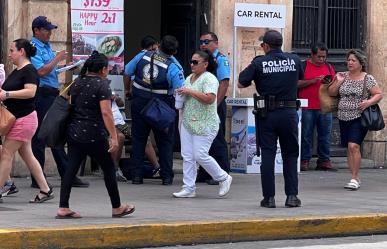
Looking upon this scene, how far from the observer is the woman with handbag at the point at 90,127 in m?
9.86

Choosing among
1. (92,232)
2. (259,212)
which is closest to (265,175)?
(259,212)

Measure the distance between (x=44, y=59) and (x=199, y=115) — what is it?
2147 mm

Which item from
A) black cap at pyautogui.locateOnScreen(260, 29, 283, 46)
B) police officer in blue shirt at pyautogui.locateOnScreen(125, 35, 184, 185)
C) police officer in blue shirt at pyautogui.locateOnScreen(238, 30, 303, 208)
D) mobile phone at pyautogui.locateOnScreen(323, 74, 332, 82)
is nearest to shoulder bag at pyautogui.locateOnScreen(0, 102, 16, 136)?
police officer in blue shirt at pyautogui.locateOnScreen(238, 30, 303, 208)

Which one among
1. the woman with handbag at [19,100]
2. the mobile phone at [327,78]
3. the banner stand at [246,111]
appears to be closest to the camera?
the woman with handbag at [19,100]

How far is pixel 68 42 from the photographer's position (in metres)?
13.9

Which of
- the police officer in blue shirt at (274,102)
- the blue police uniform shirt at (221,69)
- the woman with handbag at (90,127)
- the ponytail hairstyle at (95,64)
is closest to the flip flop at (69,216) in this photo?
the woman with handbag at (90,127)

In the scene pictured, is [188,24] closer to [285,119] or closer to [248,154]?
[248,154]

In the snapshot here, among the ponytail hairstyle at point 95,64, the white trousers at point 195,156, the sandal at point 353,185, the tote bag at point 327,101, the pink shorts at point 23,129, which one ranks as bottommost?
the sandal at point 353,185

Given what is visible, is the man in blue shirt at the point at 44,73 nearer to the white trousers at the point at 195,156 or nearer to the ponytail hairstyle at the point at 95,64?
the white trousers at the point at 195,156

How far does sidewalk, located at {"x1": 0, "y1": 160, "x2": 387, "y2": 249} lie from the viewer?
927 centimetres

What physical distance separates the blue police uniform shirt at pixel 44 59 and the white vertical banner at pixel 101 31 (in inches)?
46.3

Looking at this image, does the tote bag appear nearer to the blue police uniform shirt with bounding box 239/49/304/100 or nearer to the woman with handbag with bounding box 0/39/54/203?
the blue police uniform shirt with bounding box 239/49/304/100

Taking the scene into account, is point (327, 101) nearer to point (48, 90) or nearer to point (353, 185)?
point (353, 185)

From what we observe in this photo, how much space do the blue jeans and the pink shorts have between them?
5.47 metres
